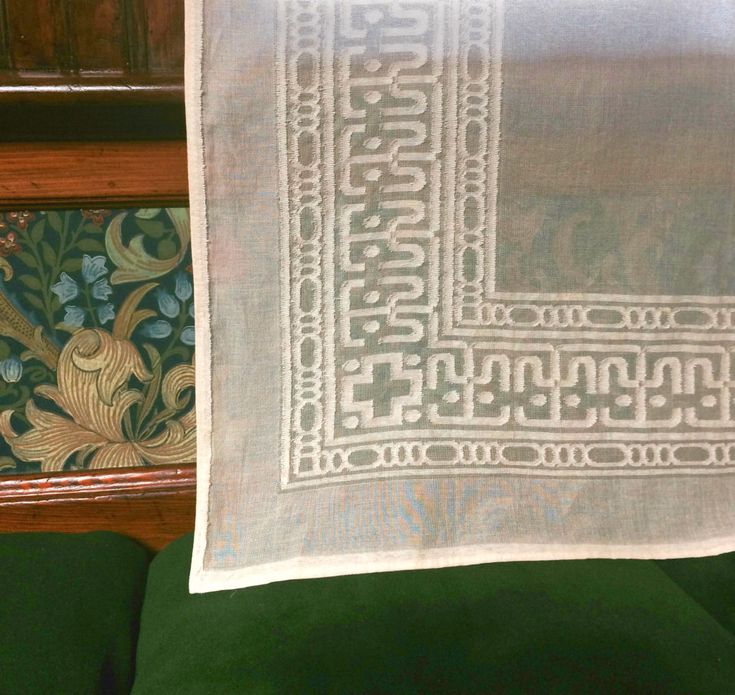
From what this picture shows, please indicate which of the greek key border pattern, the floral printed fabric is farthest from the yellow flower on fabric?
the greek key border pattern

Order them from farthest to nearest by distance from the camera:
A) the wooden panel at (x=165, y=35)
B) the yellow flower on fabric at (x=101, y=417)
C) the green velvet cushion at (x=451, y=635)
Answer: the yellow flower on fabric at (x=101, y=417)
the wooden panel at (x=165, y=35)
the green velvet cushion at (x=451, y=635)

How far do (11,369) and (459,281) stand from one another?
0.43 m

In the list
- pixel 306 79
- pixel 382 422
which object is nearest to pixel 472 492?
pixel 382 422

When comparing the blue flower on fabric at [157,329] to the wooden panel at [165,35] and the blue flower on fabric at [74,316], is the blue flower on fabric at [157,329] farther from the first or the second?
the wooden panel at [165,35]

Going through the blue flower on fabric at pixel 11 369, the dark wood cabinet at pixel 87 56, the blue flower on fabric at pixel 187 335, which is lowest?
the blue flower on fabric at pixel 11 369

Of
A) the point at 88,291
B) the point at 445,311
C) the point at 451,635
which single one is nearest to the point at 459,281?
the point at 445,311

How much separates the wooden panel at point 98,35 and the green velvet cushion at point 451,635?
432 millimetres

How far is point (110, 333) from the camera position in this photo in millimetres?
635

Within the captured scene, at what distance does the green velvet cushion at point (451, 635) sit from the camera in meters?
0.43

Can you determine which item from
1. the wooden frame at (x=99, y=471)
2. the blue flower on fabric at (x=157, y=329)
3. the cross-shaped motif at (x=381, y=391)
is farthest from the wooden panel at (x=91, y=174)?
the cross-shaped motif at (x=381, y=391)

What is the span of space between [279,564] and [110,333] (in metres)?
0.30

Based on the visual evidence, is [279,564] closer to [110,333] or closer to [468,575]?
[468,575]

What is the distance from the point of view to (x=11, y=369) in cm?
63

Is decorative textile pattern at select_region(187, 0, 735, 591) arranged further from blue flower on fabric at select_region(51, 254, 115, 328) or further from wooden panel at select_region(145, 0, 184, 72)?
blue flower on fabric at select_region(51, 254, 115, 328)
